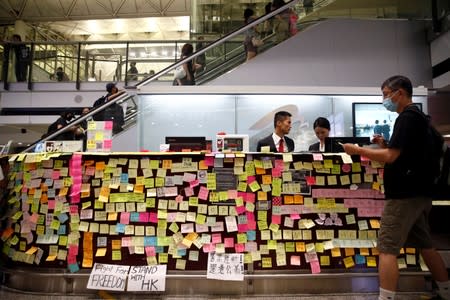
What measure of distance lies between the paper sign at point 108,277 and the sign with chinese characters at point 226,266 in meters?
0.67

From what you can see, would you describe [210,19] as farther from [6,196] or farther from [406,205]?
[406,205]

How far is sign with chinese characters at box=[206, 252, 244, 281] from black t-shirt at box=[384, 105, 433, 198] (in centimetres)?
123

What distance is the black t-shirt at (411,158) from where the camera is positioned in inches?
98.7

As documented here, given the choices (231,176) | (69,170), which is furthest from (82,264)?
(231,176)

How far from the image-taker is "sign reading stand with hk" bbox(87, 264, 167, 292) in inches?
117

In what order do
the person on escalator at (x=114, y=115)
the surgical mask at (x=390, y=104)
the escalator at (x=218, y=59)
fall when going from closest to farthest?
the surgical mask at (x=390, y=104) → the person on escalator at (x=114, y=115) → the escalator at (x=218, y=59)

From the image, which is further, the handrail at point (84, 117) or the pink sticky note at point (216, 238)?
the handrail at point (84, 117)

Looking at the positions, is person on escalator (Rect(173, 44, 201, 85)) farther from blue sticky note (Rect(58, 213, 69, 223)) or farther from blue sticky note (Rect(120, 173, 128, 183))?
blue sticky note (Rect(58, 213, 69, 223))

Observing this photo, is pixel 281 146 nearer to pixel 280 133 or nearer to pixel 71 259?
pixel 280 133

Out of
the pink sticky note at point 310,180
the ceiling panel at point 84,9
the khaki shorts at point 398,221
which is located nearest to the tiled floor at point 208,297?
the khaki shorts at point 398,221

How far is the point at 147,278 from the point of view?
2.99 meters

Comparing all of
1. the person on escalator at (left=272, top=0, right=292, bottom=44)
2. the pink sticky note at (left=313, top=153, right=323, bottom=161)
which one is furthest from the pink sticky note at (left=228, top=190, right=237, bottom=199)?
the person on escalator at (left=272, top=0, right=292, bottom=44)

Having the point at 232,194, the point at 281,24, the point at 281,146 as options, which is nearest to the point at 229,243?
the point at 232,194

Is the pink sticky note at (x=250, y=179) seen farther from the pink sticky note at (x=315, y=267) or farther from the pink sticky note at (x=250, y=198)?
the pink sticky note at (x=315, y=267)
